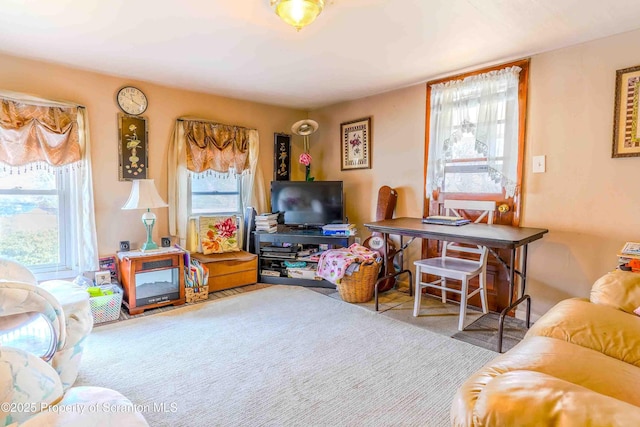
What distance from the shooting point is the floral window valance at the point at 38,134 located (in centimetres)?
270

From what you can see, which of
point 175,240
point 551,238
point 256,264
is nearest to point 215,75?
point 175,240

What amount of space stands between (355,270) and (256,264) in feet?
4.31

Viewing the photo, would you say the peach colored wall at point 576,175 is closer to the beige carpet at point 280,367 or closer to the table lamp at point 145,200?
the beige carpet at point 280,367

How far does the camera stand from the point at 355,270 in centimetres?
321

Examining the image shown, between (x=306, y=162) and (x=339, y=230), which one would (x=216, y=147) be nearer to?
(x=306, y=162)

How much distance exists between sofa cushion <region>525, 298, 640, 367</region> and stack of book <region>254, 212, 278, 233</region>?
292cm

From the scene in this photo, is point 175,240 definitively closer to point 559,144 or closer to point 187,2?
point 187,2

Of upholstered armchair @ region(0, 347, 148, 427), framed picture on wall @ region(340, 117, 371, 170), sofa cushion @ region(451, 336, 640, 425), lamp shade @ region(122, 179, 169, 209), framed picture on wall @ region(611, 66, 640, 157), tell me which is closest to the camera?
upholstered armchair @ region(0, 347, 148, 427)

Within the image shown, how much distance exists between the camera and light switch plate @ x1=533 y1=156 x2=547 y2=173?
2.71 meters

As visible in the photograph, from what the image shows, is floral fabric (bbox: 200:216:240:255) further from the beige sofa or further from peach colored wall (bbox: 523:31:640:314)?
the beige sofa

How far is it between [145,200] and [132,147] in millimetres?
648

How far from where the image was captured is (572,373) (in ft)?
3.76

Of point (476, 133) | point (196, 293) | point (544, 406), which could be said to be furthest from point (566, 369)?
point (196, 293)

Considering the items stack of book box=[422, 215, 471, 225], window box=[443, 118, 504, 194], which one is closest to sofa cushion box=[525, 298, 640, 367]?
stack of book box=[422, 215, 471, 225]
